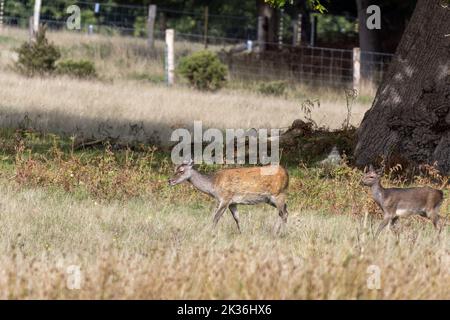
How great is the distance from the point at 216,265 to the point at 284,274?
1.81ft

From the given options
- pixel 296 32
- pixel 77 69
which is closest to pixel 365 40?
pixel 296 32

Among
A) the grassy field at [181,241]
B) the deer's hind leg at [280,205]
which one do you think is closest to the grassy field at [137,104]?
the grassy field at [181,241]

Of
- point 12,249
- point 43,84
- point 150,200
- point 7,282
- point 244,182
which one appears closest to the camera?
point 7,282

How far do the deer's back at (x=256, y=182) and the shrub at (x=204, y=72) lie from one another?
19023 mm

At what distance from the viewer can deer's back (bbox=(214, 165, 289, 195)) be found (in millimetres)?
11922

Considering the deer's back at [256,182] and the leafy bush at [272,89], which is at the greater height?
the deer's back at [256,182]

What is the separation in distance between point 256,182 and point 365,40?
26178mm

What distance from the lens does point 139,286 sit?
7805mm

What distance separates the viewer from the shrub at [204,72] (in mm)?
30938

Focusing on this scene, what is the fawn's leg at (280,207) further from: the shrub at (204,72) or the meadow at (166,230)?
the shrub at (204,72)

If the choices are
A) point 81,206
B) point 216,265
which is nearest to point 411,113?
point 81,206

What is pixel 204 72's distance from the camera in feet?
102

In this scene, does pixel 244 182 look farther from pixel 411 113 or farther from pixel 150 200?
pixel 411 113

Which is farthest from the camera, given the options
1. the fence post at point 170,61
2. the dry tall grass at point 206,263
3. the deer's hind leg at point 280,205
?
the fence post at point 170,61
